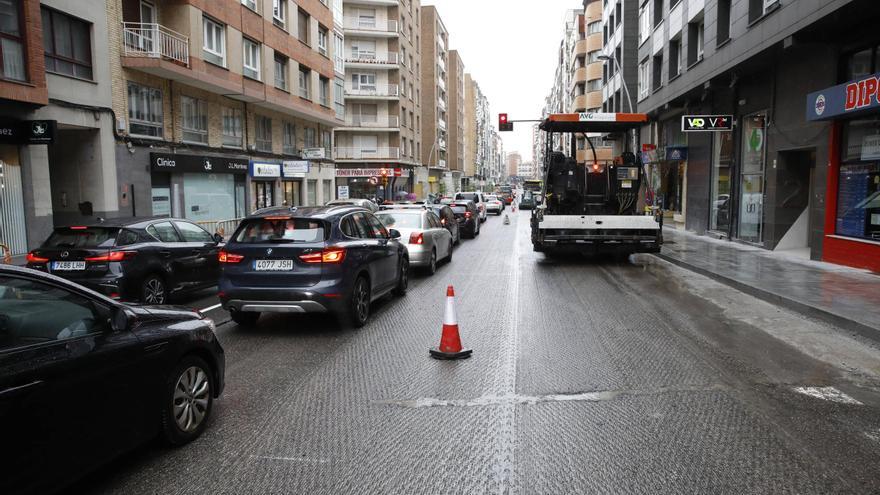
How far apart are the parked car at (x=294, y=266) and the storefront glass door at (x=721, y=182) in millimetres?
15964

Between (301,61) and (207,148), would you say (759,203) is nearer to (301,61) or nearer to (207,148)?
(207,148)

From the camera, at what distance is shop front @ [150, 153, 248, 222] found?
66.6 feet

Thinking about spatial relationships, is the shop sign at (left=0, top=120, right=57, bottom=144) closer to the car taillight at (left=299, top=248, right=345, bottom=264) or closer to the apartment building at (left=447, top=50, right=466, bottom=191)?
the car taillight at (left=299, top=248, right=345, bottom=264)

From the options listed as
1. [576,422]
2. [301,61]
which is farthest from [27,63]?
[301,61]

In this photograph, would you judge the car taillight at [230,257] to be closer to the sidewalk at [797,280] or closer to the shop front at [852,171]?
the sidewalk at [797,280]

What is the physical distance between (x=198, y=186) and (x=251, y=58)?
670cm

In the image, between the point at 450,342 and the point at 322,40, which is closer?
the point at 450,342

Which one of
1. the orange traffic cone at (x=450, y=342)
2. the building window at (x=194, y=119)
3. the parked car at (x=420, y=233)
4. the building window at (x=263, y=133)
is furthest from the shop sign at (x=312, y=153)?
the orange traffic cone at (x=450, y=342)

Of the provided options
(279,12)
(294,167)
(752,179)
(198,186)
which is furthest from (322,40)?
(752,179)

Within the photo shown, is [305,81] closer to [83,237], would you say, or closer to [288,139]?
[288,139]

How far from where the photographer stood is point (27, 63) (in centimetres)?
1421

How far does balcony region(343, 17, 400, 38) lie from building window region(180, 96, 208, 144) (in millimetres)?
34871

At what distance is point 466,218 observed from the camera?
23.7 meters

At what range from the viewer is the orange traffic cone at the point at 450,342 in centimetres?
651
